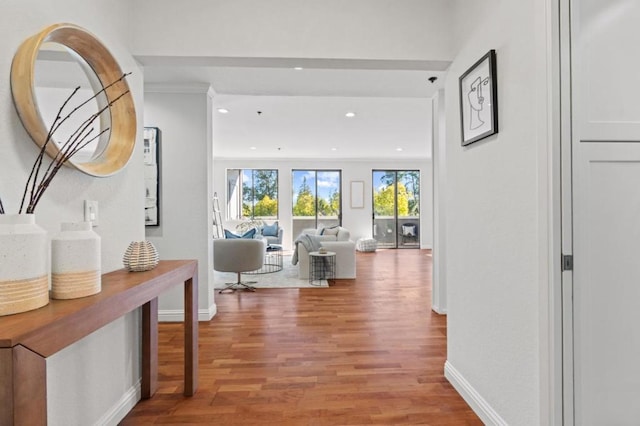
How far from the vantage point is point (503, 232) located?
4.98 ft

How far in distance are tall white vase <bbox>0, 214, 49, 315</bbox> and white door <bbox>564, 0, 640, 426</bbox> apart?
6.25ft

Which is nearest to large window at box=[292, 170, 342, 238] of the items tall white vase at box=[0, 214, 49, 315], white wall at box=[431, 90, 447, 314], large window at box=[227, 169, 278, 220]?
large window at box=[227, 169, 278, 220]

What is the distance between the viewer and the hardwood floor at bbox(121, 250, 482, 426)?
5.88 ft

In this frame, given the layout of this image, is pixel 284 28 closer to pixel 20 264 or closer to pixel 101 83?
pixel 101 83

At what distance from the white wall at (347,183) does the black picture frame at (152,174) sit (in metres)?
5.76

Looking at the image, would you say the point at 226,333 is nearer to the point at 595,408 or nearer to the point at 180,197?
the point at 180,197

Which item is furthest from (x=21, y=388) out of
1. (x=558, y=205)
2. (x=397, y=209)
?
(x=397, y=209)

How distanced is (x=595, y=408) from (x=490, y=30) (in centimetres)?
179

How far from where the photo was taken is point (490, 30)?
Result: 161 cm

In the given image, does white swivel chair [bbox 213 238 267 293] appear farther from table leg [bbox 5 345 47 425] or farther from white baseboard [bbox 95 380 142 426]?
table leg [bbox 5 345 47 425]

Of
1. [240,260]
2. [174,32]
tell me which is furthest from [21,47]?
[240,260]

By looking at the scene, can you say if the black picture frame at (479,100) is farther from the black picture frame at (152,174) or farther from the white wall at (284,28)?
the black picture frame at (152,174)

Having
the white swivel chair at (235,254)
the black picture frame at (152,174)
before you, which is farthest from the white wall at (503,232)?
the white swivel chair at (235,254)

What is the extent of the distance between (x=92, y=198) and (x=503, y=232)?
6.63 ft
